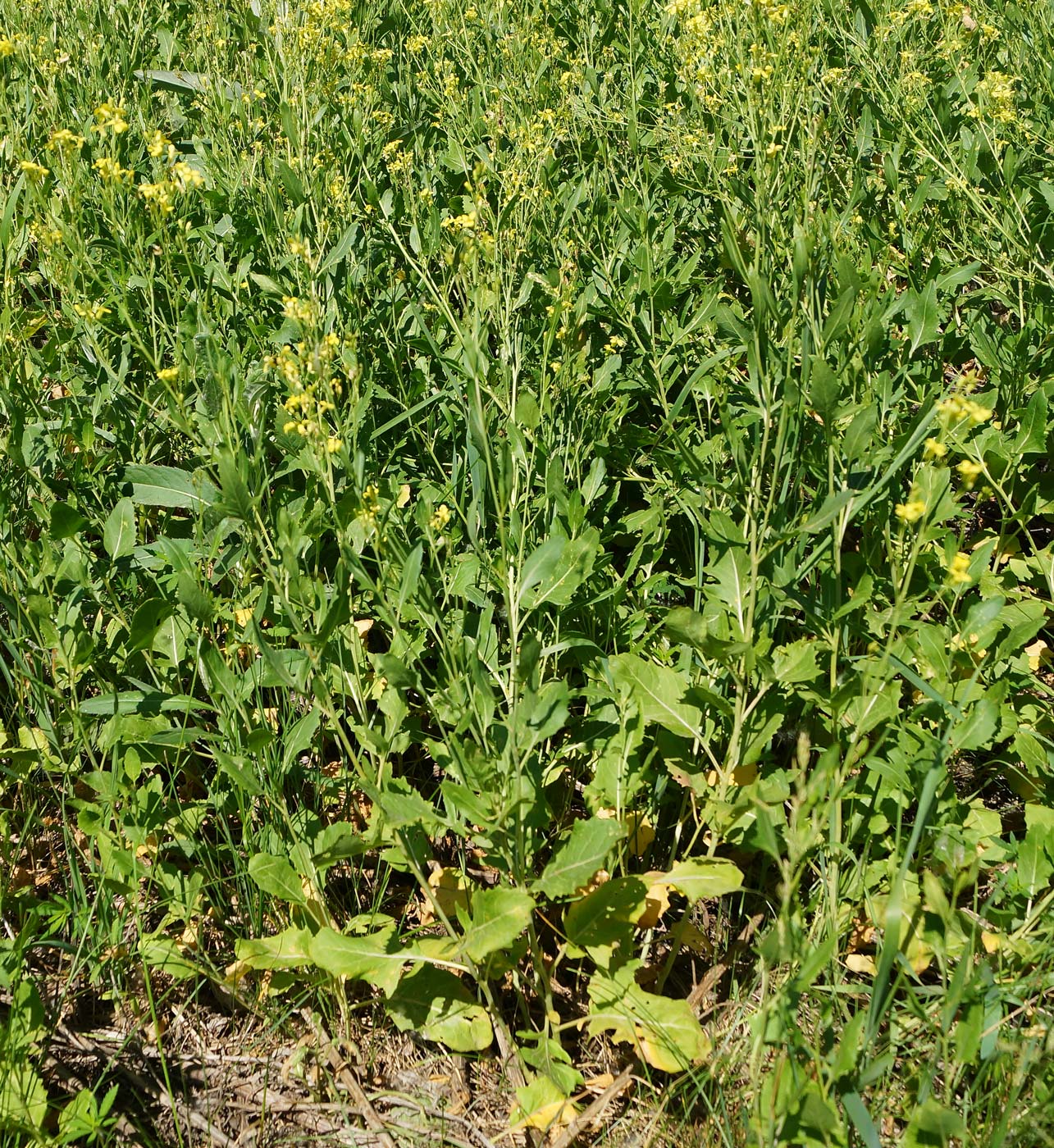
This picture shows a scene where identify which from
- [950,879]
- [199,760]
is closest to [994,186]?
[950,879]

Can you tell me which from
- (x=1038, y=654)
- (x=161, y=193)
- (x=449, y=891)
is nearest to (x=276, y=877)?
(x=449, y=891)

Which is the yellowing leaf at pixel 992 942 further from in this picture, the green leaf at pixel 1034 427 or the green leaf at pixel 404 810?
the green leaf at pixel 1034 427

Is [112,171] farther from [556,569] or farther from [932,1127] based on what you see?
[932,1127]

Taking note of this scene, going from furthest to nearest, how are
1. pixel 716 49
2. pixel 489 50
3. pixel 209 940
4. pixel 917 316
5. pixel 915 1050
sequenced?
1. pixel 489 50
2. pixel 716 49
3. pixel 917 316
4. pixel 209 940
5. pixel 915 1050

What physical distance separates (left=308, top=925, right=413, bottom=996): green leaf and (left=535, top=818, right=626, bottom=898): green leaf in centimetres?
26

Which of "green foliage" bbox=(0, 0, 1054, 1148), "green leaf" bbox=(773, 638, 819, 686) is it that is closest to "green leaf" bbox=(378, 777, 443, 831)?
"green foliage" bbox=(0, 0, 1054, 1148)

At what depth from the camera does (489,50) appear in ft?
12.6

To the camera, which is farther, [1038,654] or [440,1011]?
[1038,654]

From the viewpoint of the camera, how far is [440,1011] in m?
1.75

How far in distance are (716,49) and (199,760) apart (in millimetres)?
2407

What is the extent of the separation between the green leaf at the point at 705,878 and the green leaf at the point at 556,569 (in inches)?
20.5

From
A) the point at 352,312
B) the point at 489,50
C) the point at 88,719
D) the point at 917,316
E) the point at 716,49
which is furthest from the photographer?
the point at 489,50

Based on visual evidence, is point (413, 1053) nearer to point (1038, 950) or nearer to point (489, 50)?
point (1038, 950)

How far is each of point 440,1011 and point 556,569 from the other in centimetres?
80
